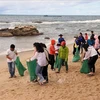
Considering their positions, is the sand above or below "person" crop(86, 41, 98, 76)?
below

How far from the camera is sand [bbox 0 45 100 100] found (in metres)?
8.22

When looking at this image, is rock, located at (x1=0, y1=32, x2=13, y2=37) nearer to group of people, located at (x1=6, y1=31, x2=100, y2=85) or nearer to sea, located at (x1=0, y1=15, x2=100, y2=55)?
sea, located at (x1=0, y1=15, x2=100, y2=55)

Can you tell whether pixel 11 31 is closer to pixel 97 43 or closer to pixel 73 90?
pixel 97 43

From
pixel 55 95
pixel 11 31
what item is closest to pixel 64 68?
pixel 55 95

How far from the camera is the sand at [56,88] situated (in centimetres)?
822

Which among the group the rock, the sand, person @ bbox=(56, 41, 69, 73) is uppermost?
person @ bbox=(56, 41, 69, 73)

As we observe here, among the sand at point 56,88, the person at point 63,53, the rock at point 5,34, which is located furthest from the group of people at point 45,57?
the rock at point 5,34

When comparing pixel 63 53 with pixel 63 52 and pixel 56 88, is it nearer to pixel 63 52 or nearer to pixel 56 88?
pixel 63 52

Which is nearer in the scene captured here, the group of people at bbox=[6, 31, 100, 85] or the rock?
the group of people at bbox=[6, 31, 100, 85]

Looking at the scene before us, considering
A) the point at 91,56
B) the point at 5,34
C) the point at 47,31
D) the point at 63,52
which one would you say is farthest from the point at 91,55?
the point at 47,31

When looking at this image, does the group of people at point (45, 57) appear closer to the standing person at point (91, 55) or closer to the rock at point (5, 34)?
the standing person at point (91, 55)

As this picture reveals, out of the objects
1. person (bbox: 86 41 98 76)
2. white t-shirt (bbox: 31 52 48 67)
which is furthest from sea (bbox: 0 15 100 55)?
white t-shirt (bbox: 31 52 48 67)

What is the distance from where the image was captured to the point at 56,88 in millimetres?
8938

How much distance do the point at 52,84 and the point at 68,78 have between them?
0.94m
